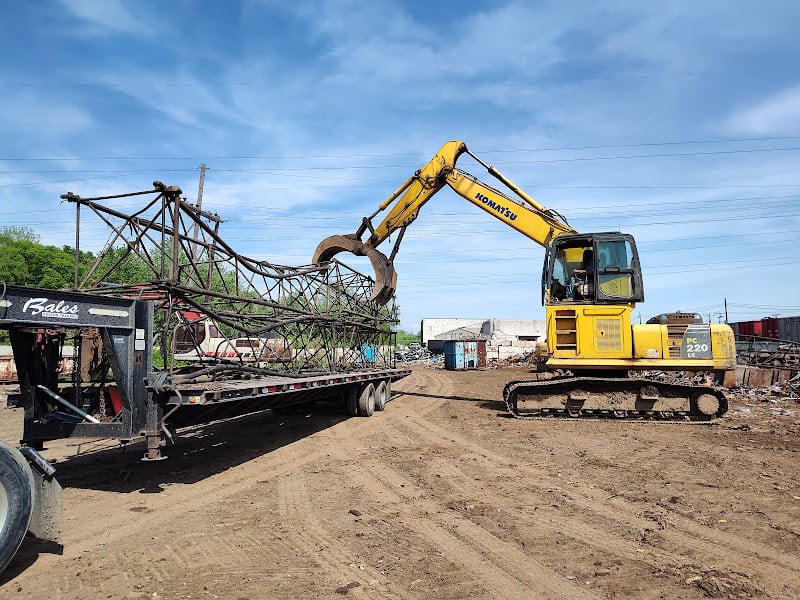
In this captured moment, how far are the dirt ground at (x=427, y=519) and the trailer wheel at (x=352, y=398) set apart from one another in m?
2.44

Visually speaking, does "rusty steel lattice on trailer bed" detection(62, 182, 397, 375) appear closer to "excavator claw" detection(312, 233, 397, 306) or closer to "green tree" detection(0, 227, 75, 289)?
"excavator claw" detection(312, 233, 397, 306)

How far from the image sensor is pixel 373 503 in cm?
614

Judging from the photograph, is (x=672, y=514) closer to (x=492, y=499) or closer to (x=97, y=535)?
(x=492, y=499)

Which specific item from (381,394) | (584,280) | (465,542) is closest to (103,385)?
(465,542)

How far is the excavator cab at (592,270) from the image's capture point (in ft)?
37.7

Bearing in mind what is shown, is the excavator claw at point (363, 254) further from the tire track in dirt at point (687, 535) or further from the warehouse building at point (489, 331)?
the warehouse building at point (489, 331)

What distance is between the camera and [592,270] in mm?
11703

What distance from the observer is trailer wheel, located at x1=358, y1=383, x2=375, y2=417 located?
41.1ft

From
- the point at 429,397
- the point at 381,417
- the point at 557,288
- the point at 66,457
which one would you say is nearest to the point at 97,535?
the point at 66,457

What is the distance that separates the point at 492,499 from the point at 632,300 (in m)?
6.79

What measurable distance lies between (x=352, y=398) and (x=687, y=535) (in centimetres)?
833

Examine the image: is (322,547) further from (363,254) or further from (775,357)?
(775,357)

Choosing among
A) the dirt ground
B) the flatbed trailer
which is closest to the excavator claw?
the dirt ground

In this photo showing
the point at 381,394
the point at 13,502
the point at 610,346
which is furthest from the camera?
the point at 381,394
